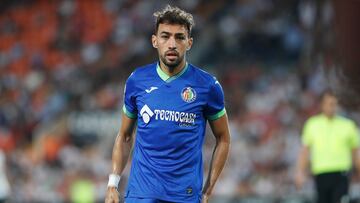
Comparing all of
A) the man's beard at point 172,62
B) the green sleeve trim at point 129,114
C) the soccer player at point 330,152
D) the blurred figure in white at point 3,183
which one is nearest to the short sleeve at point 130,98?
the green sleeve trim at point 129,114

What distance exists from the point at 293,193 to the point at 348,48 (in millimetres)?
12254

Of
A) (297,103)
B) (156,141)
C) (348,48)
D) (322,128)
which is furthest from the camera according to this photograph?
(297,103)

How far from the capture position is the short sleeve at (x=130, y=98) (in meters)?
4.76

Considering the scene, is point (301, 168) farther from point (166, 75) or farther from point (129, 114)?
point (166, 75)

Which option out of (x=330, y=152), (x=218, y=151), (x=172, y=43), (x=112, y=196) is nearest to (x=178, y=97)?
(x=172, y=43)

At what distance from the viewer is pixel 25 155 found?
61.8ft

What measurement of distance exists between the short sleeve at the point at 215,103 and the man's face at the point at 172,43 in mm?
250

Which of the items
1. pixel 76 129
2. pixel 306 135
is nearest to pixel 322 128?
pixel 306 135

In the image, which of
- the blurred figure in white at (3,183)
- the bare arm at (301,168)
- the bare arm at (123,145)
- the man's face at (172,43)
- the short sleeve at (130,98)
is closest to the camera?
the man's face at (172,43)

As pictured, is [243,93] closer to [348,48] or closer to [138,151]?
[138,151]

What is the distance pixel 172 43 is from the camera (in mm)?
4484

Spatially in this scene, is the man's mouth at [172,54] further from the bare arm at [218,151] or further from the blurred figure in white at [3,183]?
the blurred figure in white at [3,183]

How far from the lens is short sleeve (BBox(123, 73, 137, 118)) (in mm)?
4762

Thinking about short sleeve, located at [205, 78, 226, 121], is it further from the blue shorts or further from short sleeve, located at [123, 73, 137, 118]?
the blue shorts
